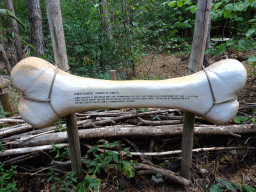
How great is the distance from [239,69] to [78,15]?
4.98 meters

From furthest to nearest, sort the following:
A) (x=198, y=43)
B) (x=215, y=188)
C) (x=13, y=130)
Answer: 1. (x=13, y=130)
2. (x=215, y=188)
3. (x=198, y=43)

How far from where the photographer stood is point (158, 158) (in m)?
2.51

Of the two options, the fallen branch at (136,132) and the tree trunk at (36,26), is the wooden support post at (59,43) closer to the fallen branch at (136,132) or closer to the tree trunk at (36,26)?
the fallen branch at (136,132)

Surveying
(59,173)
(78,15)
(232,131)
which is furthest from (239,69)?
(78,15)

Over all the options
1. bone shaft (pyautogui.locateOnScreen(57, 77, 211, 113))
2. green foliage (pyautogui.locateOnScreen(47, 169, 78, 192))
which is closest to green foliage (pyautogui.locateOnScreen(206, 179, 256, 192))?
bone shaft (pyautogui.locateOnScreen(57, 77, 211, 113))

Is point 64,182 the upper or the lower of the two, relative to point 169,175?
upper

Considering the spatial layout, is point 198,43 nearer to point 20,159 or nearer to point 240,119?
point 240,119

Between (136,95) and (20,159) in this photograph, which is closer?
(136,95)

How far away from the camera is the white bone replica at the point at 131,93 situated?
57.1 inches

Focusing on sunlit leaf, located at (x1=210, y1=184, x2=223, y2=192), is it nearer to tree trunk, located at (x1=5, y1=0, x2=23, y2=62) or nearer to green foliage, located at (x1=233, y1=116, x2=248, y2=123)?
green foliage, located at (x1=233, y1=116, x2=248, y2=123)

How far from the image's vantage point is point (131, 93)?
5.00 feet

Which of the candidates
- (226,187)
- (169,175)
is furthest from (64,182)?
(226,187)

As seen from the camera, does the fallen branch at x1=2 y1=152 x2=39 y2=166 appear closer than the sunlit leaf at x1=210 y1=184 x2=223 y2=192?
No

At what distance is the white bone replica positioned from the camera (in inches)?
57.1
